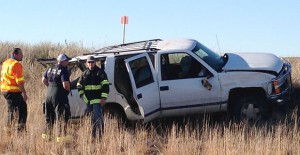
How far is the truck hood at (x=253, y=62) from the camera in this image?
9609 millimetres

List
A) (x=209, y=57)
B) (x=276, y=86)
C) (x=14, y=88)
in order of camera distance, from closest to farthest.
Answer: (x=276, y=86) → (x=14, y=88) → (x=209, y=57)

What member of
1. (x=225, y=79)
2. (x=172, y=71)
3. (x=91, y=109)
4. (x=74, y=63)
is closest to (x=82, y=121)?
(x=91, y=109)

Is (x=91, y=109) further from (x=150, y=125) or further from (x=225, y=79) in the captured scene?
(x=225, y=79)

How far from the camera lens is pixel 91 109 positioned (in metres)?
9.36

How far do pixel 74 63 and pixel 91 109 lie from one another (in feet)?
4.49

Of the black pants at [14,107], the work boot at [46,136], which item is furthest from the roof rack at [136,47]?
the work boot at [46,136]

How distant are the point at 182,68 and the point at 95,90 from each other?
6.15 feet

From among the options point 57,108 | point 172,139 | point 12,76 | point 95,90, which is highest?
point 12,76

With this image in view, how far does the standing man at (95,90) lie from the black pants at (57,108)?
1.50 ft

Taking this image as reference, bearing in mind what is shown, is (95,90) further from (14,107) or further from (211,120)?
(211,120)

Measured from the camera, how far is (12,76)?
9867 mm

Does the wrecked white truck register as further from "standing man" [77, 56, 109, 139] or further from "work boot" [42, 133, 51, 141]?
"work boot" [42, 133, 51, 141]

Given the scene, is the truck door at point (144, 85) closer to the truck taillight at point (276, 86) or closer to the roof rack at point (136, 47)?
the roof rack at point (136, 47)

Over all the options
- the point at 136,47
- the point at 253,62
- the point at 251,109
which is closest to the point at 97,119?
the point at 136,47
